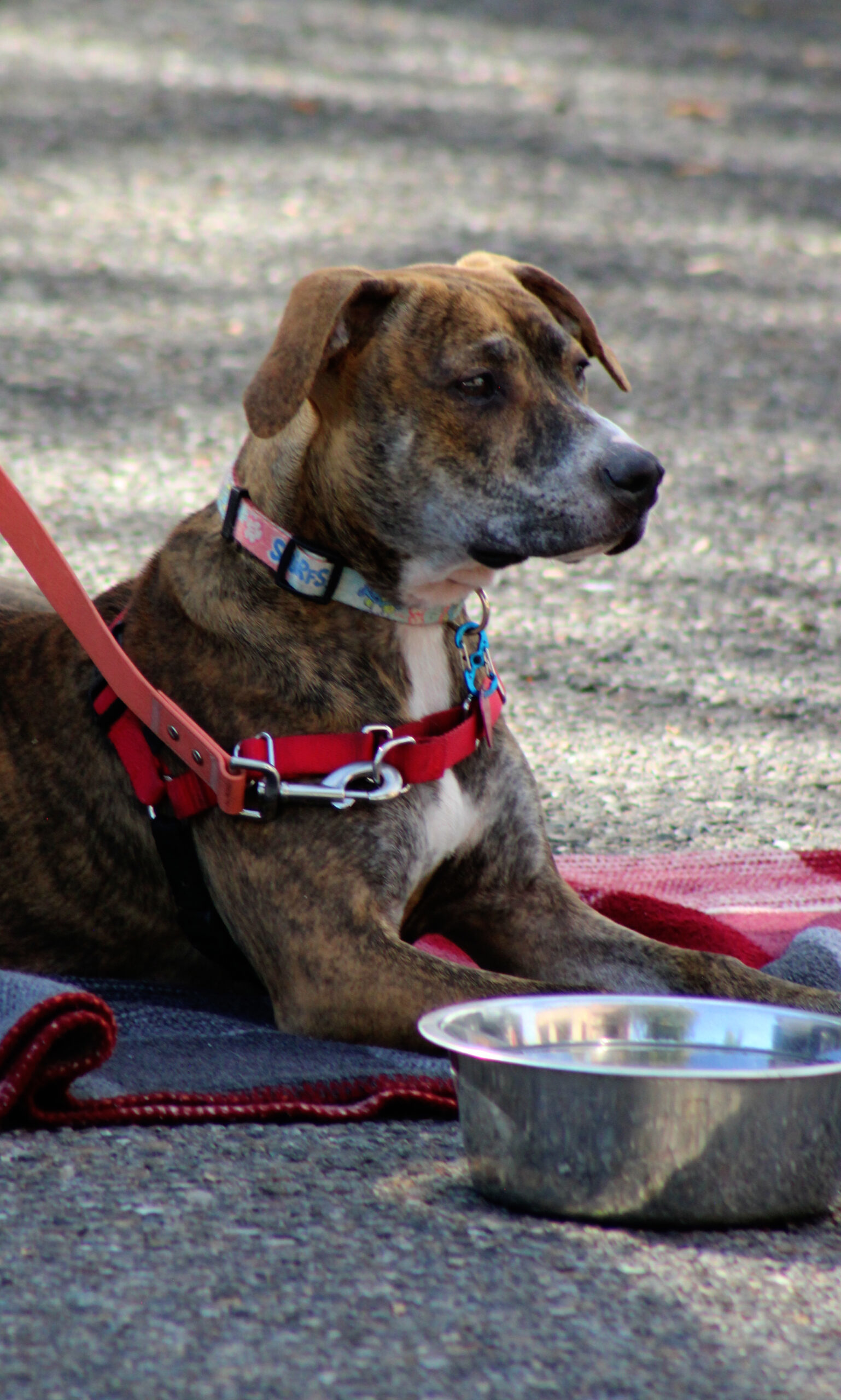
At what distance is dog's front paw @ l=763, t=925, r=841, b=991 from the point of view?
10.7 feet

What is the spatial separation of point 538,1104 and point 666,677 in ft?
10.0

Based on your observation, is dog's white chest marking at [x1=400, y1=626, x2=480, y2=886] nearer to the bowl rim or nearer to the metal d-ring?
the metal d-ring

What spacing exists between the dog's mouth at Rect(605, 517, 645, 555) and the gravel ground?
106 cm

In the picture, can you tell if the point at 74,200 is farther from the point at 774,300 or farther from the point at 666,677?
the point at 666,677

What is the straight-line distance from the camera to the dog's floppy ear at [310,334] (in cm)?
297

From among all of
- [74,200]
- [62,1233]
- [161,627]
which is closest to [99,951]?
[161,627]

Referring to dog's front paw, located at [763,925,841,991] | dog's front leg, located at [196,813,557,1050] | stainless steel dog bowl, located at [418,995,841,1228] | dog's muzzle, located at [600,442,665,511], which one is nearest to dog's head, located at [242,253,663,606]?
dog's muzzle, located at [600,442,665,511]

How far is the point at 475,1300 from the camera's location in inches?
85.7

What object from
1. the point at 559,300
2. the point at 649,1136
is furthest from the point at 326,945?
the point at 559,300

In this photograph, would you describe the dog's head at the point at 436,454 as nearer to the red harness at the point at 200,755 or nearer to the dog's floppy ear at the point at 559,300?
the red harness at the point at 200,755

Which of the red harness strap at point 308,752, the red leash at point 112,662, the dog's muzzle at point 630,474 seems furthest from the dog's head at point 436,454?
the red leash at point 112,662

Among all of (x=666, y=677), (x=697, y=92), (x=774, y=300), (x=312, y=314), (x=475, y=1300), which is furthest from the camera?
(x=697, y=92)

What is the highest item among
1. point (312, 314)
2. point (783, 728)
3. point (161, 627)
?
point (312, 314)

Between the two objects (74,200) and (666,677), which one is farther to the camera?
(74,200)
